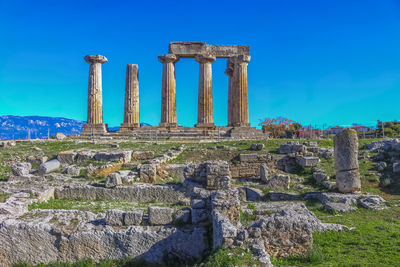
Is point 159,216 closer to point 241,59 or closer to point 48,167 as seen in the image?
point 48,167

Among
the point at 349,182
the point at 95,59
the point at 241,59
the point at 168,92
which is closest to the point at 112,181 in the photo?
the point at 349,182

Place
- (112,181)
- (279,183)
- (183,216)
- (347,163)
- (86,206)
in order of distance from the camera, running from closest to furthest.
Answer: (183,216)
(86,206)
(112,181)
(347,163)
(279,183)

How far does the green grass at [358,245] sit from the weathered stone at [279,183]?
168 inches

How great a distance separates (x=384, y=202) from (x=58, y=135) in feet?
89.0

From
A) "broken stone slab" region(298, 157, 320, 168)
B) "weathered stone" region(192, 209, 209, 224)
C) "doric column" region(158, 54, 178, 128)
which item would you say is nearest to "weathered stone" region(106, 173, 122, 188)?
"weathered stone" region(192, 209, 209, 224)

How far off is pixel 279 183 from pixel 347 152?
3.06 m

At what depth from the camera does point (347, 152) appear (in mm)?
12984

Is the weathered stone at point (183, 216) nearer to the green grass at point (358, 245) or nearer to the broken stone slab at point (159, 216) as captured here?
the broken stone slab at point (159, 216)

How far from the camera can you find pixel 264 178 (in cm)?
1466

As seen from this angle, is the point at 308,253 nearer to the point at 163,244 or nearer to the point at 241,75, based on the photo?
the point at 163,244

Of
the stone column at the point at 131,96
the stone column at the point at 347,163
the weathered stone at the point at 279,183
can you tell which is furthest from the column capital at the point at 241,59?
the weathered stone at the point at 279,183

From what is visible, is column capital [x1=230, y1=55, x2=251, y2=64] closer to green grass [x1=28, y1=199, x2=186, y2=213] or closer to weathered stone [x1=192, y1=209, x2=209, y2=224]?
green grass [x1=28, y1=199, x2=186, y2=213]

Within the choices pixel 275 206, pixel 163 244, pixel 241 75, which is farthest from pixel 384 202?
pixel 241 75

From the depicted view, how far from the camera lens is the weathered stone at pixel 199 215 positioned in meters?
7.77
